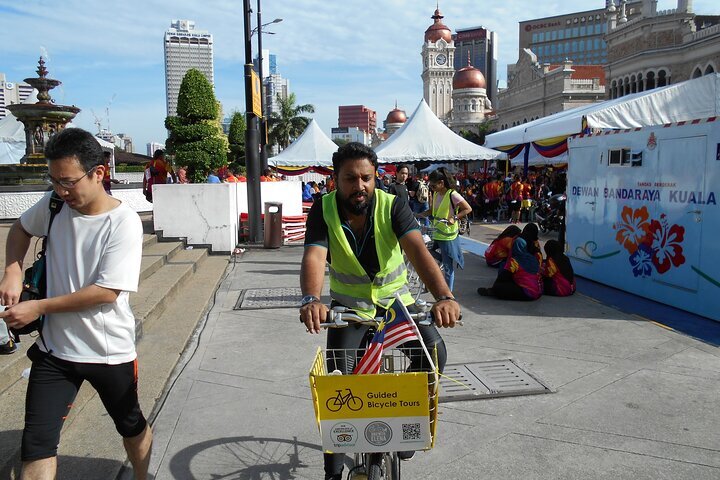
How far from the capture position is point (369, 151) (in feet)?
9.55

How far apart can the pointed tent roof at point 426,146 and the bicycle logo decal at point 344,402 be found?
1411cm

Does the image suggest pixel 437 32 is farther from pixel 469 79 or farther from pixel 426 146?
pixel 426 146

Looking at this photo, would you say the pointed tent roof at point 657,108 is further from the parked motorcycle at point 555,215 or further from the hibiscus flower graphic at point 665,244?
the parked motorcycle at point 555,215

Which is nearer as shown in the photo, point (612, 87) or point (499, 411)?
point (499, 411)

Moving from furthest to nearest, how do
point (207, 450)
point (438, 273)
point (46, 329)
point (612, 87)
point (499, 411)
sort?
point (612, 87) → point (499, 411) → point (207, 450) → point (438, 273) → point (46, 329)

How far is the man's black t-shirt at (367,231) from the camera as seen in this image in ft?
9.58

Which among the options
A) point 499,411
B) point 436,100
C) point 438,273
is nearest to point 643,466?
point 499,411

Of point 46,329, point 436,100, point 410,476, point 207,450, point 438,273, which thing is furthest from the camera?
point 436,100

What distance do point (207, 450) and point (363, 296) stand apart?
5.22 ft

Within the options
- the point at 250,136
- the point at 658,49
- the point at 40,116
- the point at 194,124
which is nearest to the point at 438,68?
the point at 658,49

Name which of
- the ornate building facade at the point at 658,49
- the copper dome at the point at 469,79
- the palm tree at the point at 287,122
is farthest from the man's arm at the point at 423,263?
the copper dome at the point at 469,79

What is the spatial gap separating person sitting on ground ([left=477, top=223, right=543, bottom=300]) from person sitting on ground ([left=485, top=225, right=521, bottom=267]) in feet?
3.83

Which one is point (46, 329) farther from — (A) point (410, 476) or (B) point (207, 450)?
(A) point (410, 476)

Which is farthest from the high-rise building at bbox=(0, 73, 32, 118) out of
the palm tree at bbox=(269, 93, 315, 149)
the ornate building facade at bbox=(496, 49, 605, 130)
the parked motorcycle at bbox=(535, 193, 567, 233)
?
the parked motorcycle at bbox=(535, 193, 567, 233)
